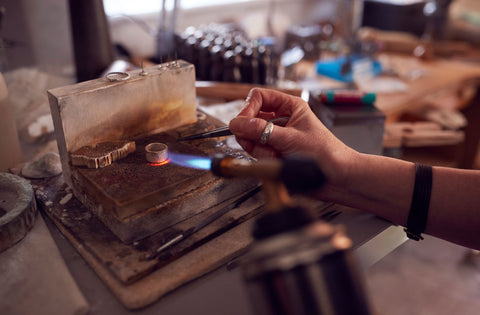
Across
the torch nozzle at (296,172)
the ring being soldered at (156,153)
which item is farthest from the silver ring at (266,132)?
the torch nozzle at (296,172)

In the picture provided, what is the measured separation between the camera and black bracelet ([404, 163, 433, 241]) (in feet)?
2.90

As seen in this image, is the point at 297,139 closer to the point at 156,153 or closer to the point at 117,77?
the point at 156,153

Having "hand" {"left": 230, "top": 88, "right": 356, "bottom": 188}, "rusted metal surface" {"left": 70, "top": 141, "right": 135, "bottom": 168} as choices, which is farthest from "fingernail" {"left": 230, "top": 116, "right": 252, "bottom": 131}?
"rusted metal surface" {"left": 70, "top": 141, "right": 135, "bottom": 168}

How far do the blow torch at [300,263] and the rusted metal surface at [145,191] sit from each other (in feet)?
1.20

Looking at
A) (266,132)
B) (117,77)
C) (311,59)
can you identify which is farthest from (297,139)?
(311,59)

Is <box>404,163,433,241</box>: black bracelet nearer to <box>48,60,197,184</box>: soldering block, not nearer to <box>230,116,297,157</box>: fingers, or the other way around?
<box>230,116,297,157</box>: fingers

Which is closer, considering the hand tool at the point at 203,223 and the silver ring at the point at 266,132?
the hand tool at the point at 203,223

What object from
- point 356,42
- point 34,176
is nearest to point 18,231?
point 34,176

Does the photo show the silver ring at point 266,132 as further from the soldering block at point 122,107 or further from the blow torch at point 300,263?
the blow torch at point 300,263

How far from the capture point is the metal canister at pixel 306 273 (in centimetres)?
41

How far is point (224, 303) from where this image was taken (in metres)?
0.70

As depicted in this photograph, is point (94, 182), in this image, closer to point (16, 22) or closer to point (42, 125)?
point (42, 125)

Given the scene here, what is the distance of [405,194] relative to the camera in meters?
0.90

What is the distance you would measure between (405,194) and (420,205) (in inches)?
1.5
